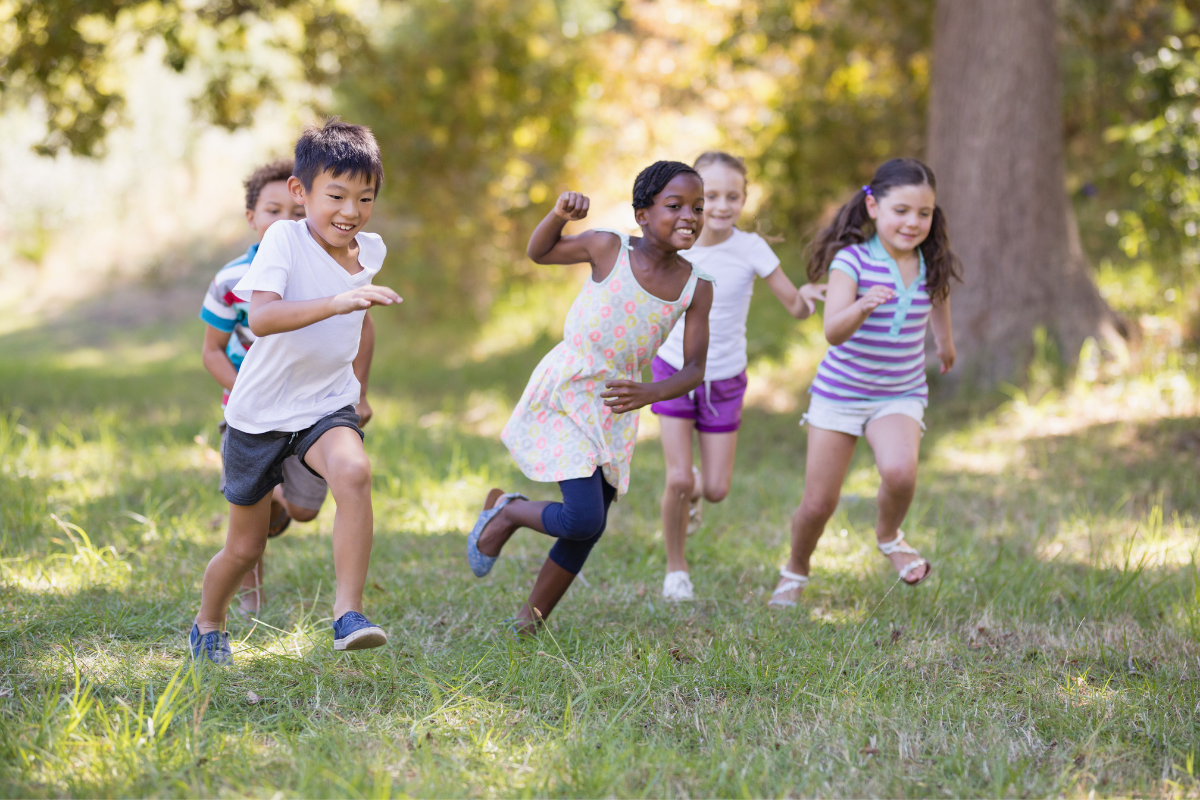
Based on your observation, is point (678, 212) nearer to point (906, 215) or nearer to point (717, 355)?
point (906, 215)

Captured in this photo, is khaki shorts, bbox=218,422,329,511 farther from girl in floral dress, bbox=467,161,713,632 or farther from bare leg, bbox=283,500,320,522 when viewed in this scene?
girl in floral dress, bbox=467,161,713,632

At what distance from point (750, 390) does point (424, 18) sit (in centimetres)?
597

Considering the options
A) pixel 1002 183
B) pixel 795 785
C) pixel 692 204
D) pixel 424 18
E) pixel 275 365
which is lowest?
pixel 795 785

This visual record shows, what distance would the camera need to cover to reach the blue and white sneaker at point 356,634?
9.30 ft

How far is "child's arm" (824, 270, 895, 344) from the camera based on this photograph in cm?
361

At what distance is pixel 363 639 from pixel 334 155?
140 cm

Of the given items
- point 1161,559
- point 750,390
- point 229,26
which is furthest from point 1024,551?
point 229,26

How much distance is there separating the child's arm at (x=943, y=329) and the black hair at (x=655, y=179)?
48.5 inches

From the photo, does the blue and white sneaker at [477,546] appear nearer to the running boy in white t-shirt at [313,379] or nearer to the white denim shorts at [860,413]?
the running boy in white t-shirt at [313,379]

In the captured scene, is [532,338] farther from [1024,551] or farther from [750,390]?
[1024,551]

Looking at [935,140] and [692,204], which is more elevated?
[935,140]

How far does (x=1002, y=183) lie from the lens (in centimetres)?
763

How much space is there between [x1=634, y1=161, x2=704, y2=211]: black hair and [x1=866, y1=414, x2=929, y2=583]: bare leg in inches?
48.1

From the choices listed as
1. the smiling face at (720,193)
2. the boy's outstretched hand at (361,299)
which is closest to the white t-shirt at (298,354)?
the boy's outstretched hand at (361,299)
